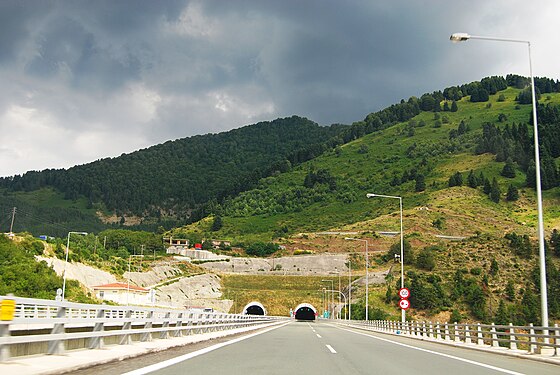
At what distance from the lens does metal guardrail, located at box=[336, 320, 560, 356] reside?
17.6m

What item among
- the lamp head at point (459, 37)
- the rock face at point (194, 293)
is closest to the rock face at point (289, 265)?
the rock face at point (194, 293)

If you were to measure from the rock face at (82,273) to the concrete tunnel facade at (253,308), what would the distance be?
2841 cm

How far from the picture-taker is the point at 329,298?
12669cm

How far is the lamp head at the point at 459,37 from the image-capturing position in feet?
64.7

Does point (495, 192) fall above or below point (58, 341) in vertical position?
above

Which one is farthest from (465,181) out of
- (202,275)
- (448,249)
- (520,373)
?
(520,373)

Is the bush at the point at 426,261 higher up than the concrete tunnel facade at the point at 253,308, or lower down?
higher up

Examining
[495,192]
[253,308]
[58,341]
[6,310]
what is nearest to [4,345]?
[6,310]

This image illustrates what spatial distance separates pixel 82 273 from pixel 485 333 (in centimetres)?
8212

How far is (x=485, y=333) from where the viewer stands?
1091 inches

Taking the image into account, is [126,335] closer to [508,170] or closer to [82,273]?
[82,273]

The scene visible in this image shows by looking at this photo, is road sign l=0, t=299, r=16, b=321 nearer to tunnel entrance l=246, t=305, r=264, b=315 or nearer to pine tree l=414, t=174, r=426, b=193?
tunnel entrance l=246, t=305, r=264, b=315

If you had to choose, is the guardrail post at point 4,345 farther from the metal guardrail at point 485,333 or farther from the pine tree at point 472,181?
the pine tree at point 472,181

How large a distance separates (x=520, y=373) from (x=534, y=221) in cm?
14094
